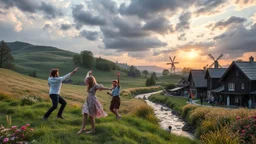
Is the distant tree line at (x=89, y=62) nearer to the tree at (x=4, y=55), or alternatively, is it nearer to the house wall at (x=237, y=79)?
the tree at (x=4, y=55)

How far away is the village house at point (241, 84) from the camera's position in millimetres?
41219

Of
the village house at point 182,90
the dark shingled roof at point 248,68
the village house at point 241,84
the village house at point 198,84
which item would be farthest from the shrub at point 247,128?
the village house at point 182,90

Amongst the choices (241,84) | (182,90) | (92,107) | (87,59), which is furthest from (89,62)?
(92,107)

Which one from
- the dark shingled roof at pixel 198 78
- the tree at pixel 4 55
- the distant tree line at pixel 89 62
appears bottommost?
the dark shingled roof at pixel 198 78

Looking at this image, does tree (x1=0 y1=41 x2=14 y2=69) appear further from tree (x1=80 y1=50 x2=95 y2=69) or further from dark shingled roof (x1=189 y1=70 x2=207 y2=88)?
tree (x1=80 y1=50 x2=95 y2=69)

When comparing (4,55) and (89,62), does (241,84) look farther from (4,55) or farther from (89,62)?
(89,62)

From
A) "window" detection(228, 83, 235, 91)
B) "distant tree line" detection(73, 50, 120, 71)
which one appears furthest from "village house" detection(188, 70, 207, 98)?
"distant tree line" detection(73, 50, 120, 71)

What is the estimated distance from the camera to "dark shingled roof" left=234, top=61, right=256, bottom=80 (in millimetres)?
41031

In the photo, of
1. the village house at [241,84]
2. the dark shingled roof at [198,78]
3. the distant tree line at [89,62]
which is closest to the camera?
the village house at [241,84]

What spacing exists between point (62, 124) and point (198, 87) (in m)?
56.7

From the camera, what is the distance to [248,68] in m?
42.8

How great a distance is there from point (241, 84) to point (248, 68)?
3161 mm

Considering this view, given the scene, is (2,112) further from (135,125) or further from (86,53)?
(86,53)

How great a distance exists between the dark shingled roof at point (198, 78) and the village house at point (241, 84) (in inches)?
650
